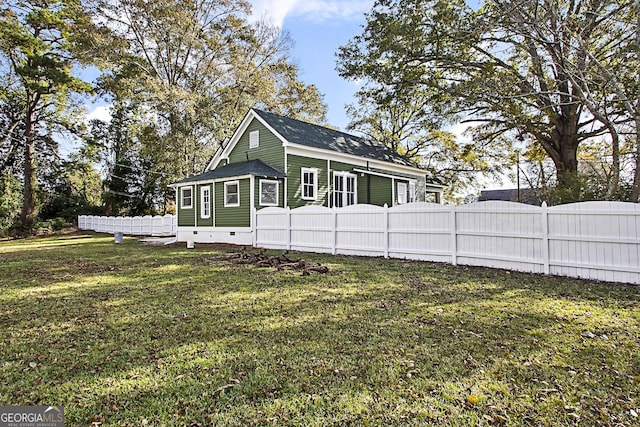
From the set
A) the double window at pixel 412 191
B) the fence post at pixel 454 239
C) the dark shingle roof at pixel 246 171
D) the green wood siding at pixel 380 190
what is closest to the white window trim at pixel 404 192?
the double window at pixel 412 191

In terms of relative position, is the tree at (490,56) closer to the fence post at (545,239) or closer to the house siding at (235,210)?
the fence post at (545,239)

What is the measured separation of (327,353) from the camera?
11.0ft

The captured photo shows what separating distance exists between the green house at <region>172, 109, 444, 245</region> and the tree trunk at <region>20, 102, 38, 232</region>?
14.1 m

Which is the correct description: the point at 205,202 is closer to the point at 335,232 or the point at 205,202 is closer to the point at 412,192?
the point at 335,232

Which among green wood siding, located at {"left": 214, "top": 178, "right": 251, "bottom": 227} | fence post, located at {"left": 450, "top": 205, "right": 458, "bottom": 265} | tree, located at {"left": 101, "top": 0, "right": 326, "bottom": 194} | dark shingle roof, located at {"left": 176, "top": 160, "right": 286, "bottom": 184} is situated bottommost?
fence post, located at {"left": 450, "top": 205, "right": 458, "bottom": 265}

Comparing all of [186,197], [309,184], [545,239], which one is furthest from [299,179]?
[545,239]

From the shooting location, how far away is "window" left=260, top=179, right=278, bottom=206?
1419cm

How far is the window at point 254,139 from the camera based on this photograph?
636 inches

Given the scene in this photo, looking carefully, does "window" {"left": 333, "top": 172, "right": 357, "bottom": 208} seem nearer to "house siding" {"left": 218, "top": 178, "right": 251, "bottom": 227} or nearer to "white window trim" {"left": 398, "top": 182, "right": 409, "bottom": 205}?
"white window trim" {"left": 398, "top": 182, "right": 409, "bottom": 205}

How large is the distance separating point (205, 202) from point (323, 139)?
20.8 ft

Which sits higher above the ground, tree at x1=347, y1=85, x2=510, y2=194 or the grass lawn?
tree at x1=347, y1=85, x2=510, y2=194

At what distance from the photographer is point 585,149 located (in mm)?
21859

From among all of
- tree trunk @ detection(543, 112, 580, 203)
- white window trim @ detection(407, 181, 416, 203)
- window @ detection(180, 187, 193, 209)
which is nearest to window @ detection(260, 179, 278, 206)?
window @ detection(180, 187, 193, 209)

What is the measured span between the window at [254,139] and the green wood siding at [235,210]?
7.78 feet
